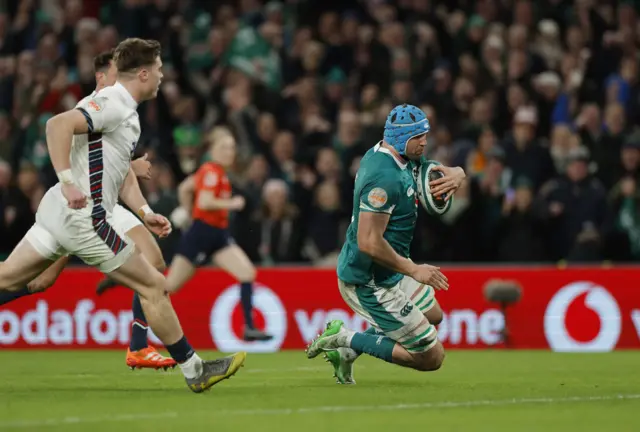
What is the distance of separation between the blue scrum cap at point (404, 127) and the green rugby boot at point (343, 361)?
5.21 ft

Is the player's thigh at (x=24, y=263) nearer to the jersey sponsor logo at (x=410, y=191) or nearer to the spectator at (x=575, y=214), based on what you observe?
the jersey sponsor logo at (x=410, y=191)

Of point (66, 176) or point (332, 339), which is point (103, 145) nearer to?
point (66, 176)

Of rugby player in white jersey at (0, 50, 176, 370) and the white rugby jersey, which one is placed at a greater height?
the white rugby jersey

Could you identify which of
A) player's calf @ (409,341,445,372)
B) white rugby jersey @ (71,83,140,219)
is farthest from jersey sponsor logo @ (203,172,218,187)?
white rugby jersey @ (71,83,140,219)

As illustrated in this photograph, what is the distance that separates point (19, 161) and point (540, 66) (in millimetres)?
7163

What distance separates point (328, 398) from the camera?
8953 mm

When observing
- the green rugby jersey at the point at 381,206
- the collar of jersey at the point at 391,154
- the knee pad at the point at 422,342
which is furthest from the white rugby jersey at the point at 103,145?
the knee pad at the point at 422,342

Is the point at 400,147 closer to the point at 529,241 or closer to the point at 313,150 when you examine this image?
the point at 529,241

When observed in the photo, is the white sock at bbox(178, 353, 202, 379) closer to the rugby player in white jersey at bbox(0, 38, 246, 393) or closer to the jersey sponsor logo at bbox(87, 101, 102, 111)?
the rugby player in white jersey at bbox(0, 38, 246, 393)

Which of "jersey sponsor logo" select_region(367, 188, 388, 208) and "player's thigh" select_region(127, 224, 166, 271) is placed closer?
"jersey sponsor logo" select_region(367, 188, 388, 208)

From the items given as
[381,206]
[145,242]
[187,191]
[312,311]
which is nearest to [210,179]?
[187,191]

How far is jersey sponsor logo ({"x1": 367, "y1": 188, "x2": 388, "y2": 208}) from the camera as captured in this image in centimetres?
927

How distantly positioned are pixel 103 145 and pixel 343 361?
250 cm

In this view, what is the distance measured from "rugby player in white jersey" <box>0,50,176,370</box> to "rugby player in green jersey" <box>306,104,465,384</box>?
1.55 m
